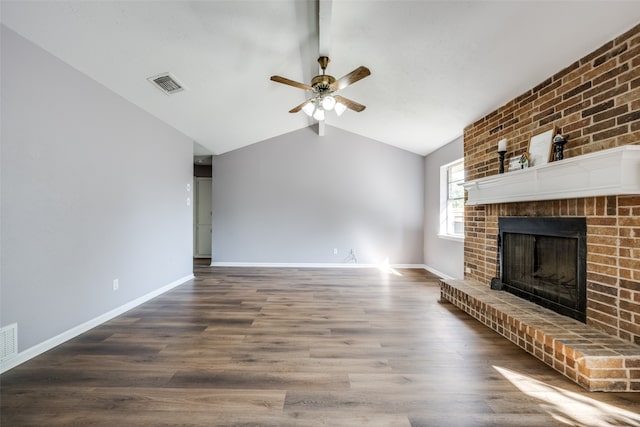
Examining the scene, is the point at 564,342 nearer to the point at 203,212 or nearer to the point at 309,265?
the point at 309,265

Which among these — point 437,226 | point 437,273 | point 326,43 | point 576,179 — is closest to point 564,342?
point 576,179

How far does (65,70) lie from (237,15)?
157cm

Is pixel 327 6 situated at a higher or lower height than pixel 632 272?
higher

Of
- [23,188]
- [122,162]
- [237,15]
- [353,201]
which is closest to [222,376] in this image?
[23,188]

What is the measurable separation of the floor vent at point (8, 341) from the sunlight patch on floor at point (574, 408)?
3.47 m

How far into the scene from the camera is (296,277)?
491 centimetres

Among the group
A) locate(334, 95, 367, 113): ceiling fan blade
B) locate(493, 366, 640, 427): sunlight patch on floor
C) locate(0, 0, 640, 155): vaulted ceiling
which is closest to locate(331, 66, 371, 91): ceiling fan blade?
locate(334, 95, 367, 113): ceiling fan blade

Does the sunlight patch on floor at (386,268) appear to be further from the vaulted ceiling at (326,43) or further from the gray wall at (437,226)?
the vaulted ceiling at (326,43)

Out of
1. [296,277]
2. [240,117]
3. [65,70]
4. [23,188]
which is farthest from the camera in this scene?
[296,277]

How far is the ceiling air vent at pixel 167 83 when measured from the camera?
2.98 meters

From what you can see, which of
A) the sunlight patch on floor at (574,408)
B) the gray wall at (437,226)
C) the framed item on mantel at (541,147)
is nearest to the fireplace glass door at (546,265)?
the framed item on mantel at (541,147)

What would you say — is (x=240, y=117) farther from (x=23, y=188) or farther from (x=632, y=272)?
(x=632, y=272)

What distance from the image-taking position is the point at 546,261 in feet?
8.82

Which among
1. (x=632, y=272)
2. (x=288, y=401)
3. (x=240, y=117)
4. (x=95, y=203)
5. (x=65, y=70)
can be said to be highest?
(x=240, y=117)
